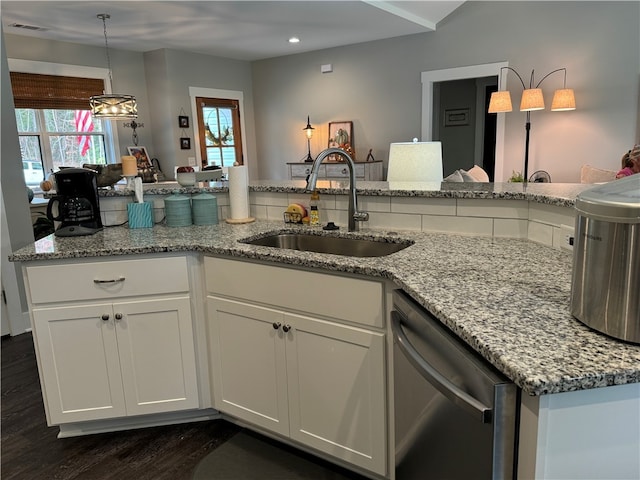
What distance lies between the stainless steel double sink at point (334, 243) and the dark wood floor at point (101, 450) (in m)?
0.88

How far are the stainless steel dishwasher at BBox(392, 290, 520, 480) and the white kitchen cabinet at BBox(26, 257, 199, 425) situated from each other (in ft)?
3.40

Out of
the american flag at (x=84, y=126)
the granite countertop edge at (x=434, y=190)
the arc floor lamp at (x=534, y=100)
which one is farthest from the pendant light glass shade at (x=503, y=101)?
the american flag at (x=84, y=126)

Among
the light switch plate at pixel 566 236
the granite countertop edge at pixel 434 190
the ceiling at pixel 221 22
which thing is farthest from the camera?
the ceiling at pixel 221 22

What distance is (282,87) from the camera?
7.18 metres

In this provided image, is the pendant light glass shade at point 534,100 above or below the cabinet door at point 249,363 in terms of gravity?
above

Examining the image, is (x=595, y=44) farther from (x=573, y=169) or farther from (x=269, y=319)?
(x=269, y=319)

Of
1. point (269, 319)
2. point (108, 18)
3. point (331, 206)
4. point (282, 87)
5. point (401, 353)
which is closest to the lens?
point (401, 353)

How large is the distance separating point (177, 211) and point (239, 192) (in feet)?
1.07

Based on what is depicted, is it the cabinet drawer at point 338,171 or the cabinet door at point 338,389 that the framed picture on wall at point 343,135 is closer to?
the cabinet drawer at point 338,171

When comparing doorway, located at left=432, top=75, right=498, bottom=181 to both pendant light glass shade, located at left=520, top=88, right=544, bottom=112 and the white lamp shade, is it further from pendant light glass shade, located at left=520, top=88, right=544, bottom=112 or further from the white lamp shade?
the white lamp shade

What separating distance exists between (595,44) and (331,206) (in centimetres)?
406

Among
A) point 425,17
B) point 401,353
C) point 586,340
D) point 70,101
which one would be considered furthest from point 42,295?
point 425,17

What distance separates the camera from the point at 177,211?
95.5 inches

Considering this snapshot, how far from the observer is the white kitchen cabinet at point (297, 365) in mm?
1626
